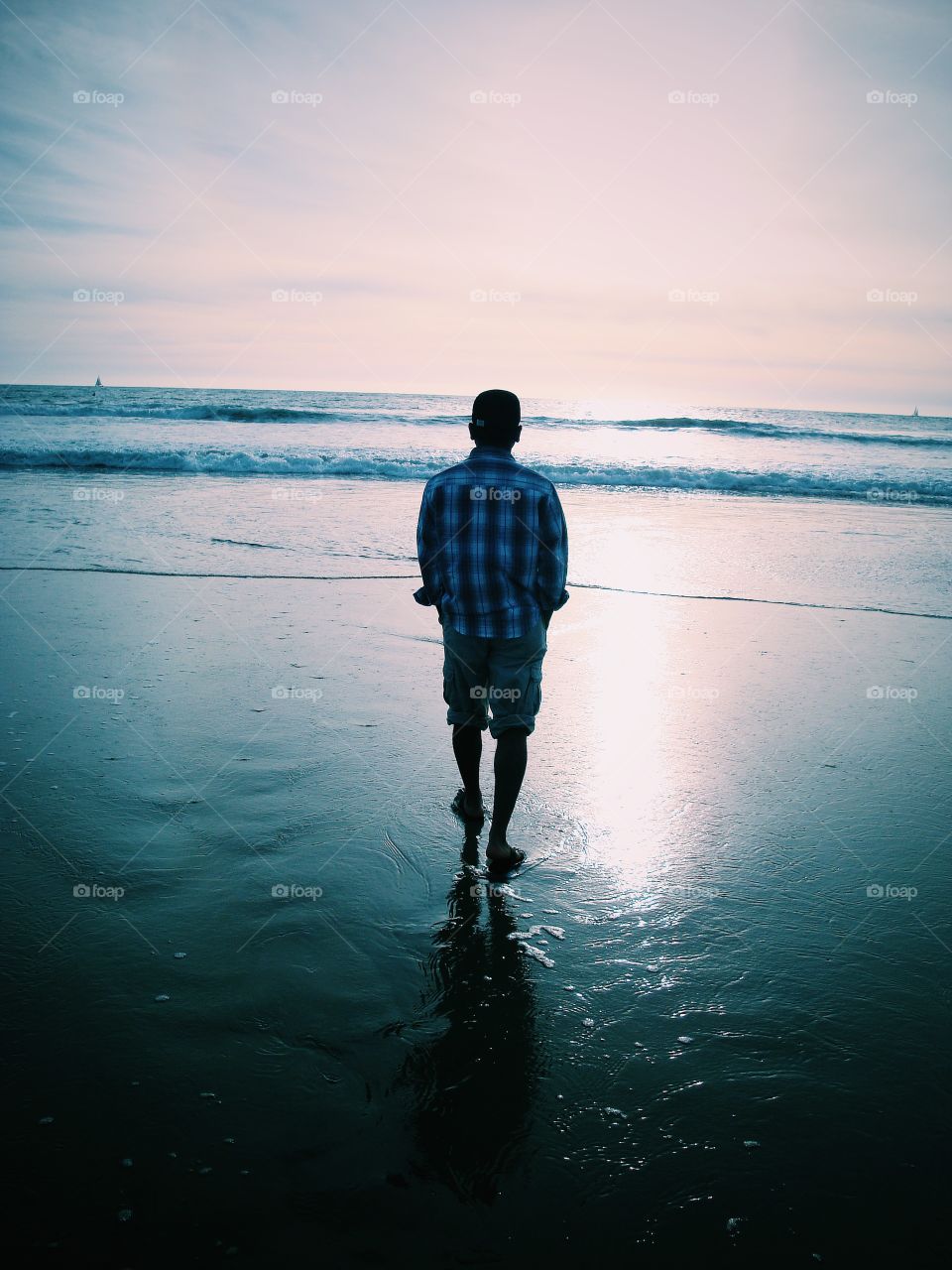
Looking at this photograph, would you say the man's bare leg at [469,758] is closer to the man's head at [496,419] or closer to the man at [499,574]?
the man at [499,574]

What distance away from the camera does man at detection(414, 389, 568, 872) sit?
11.1 ft

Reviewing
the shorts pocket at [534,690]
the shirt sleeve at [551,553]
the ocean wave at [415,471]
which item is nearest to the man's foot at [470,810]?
the shorts pocket at [534,690]

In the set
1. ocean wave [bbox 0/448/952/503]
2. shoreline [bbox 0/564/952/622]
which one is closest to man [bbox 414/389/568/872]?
shoreline [bbox 0/564/952/622]

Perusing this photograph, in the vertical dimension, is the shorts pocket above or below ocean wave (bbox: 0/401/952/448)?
below

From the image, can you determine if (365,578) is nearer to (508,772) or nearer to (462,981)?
(508,772)

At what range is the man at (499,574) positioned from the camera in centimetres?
338

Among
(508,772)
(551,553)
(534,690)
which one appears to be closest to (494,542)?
(551,553)

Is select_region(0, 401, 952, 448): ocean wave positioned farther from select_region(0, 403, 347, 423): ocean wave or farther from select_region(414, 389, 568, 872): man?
select_region(414, 389, 568, 872): man

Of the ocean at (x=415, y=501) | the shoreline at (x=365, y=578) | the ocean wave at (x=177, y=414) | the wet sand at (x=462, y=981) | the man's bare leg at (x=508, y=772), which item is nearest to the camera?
the wet sand at (x=462, y=981)

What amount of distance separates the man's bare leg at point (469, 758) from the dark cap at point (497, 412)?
1.31 metres

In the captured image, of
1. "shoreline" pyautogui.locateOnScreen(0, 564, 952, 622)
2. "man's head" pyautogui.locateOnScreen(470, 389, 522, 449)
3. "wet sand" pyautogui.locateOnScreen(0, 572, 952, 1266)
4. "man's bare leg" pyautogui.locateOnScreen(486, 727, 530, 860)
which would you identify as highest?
"shoreline" pyautogui.locateOnScreen(0, 564, 952, 622)

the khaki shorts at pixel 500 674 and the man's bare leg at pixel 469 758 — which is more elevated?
the khaki shorts at pixel 500 674

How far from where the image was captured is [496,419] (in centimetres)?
339

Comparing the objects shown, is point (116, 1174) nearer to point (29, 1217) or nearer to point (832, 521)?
point (29, 1217)
